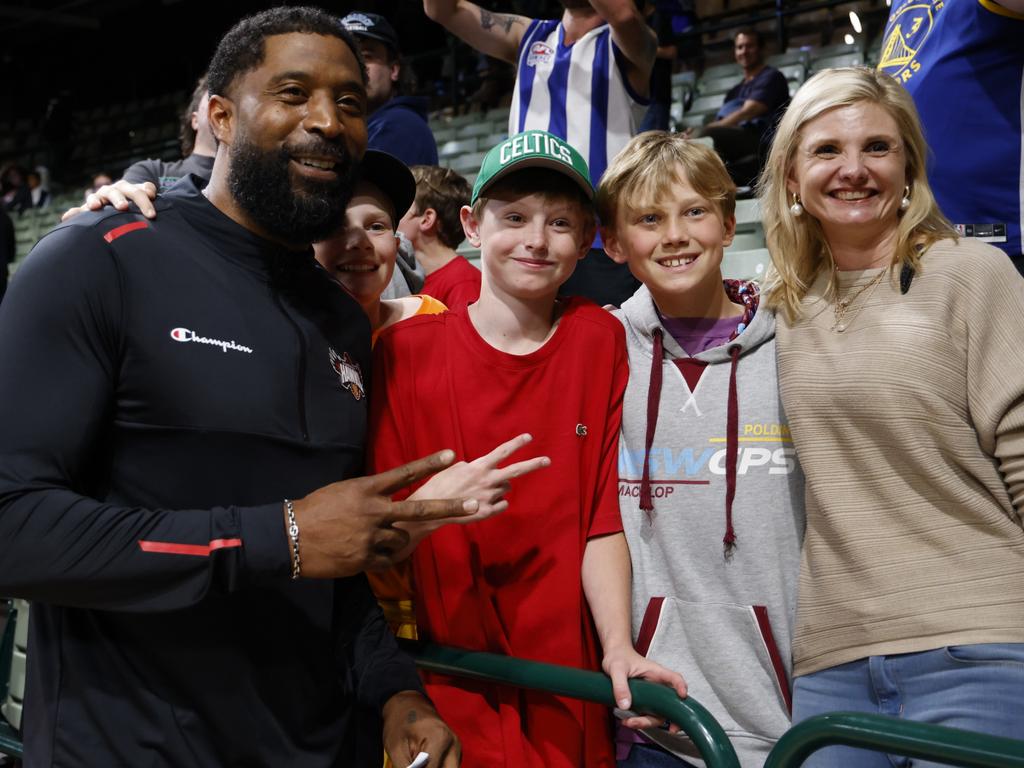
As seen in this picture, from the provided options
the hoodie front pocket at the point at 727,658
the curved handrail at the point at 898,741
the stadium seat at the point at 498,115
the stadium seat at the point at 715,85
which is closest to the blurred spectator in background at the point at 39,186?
the stadium seat at the point at 498,115

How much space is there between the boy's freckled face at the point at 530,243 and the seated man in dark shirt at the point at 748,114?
8.66 ft

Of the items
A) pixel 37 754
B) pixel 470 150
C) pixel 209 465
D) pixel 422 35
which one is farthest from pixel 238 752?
pixel 422 35

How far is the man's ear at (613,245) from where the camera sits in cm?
205

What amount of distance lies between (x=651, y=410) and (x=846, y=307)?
0.40 metres

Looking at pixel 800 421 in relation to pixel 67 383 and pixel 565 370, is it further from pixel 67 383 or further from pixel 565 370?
pixel 67 383

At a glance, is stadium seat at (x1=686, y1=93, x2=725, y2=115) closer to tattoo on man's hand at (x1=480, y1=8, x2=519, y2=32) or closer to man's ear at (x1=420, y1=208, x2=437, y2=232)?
tattoo on man's hand at (x1=480, y1=8, x2=519, y2=32)

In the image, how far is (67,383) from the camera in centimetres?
134

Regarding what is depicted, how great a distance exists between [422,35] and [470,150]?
3.56 m

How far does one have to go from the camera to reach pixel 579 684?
1.51m

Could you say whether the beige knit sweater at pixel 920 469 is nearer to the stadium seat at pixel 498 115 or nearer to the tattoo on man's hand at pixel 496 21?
the tattoo on man's hand at pixel 496 21

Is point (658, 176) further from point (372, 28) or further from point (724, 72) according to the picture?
point (724, 72)

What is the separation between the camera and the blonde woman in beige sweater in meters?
1.50

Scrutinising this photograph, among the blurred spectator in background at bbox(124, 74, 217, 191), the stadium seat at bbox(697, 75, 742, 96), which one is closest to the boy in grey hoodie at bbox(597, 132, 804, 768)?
the blurred spectator in background at bbox(124, 74, 217, 191)

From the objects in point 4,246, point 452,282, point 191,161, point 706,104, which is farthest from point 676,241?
point 706,104
